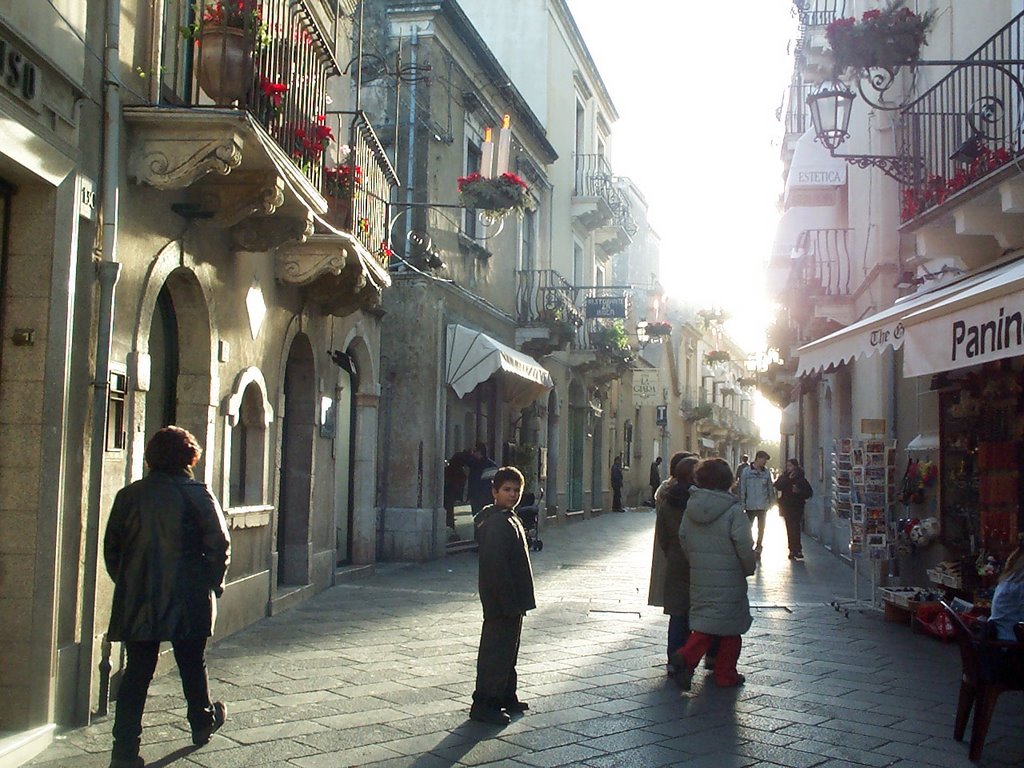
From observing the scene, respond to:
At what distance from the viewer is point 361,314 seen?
45.5 ft

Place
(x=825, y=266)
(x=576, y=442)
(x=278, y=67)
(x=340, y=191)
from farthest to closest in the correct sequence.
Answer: (x=576, y=442) → (x=825, y=266) → (x=340, y=191) → (x=278, y=67)

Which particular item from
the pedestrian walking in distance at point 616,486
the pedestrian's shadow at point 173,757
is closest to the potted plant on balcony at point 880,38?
the pedestrian's shadow at point 173,757

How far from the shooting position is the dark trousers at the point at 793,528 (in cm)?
1794

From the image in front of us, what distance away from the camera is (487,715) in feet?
21.0

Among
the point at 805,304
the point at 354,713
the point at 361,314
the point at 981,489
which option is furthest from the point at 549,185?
the point at 354,713

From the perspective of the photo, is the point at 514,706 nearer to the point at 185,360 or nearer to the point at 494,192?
the point at 185,360

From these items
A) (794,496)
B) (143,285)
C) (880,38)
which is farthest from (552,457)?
(143,285)

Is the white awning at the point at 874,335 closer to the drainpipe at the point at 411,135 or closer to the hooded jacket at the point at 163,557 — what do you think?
the hooded jacket at the point at 163,557

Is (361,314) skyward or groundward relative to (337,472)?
skyward

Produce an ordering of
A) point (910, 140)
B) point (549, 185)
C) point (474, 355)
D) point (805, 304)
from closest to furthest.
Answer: point (910, 140) < point (474, 355) < point (805, 304) < point (549, 185)

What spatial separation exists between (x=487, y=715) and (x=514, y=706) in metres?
0.30

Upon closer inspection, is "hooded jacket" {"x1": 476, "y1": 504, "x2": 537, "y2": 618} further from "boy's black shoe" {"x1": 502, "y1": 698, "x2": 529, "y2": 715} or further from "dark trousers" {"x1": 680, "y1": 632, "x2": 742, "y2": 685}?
"dark trousers" {"x1": 680, "y1": 632, "x2": 742, "y2": 685}

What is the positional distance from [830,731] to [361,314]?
8755mm

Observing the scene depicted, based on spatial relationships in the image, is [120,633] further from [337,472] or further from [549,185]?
[549,185]
